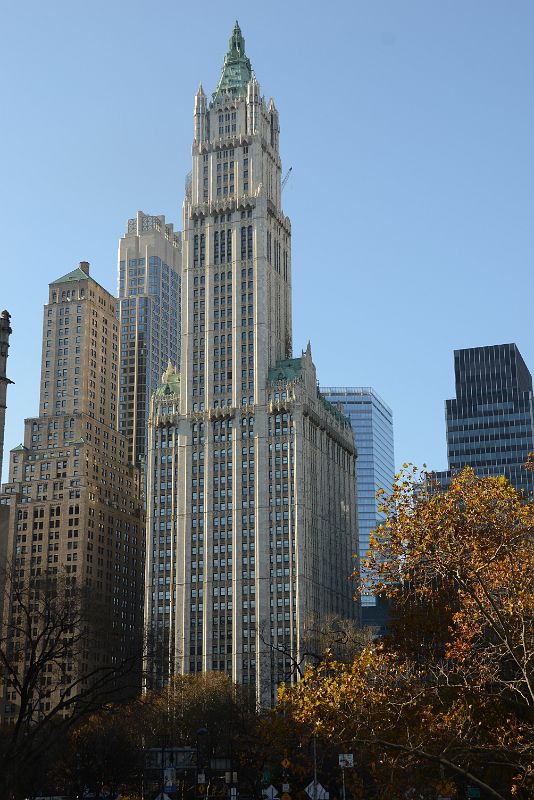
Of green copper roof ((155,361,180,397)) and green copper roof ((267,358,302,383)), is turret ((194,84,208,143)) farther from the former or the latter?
green copper roof ((267,358,302,383))

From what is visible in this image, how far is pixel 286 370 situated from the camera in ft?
581

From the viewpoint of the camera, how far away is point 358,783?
35750 mm

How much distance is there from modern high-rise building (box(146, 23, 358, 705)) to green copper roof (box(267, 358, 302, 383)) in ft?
0.88

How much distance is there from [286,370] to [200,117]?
51.0 m

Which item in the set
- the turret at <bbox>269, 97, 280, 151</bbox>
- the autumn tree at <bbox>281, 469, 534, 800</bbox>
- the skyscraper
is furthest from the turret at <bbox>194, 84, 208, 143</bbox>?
the autumn tree at <bbox>281, 469, 534, 800</bbox>

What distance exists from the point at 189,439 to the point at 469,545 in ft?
470

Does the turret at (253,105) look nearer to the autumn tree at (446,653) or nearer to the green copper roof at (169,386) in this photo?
the green copper roof at (169,386)

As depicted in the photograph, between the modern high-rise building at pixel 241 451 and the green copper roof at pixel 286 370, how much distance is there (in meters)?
0.27

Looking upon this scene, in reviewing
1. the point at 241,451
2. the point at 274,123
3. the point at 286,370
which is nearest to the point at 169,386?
the point at 241,451

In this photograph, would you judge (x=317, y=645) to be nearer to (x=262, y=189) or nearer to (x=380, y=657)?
(x=262, y=189)

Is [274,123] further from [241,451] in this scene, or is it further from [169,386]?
[241,451]

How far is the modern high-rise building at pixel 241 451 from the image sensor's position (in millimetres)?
163375

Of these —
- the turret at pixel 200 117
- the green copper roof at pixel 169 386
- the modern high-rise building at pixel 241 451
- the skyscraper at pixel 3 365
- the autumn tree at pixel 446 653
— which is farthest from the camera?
the turret at pixel 200 117

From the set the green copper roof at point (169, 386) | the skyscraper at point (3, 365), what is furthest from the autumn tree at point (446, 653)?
the green copper roof at point (169, 386)
